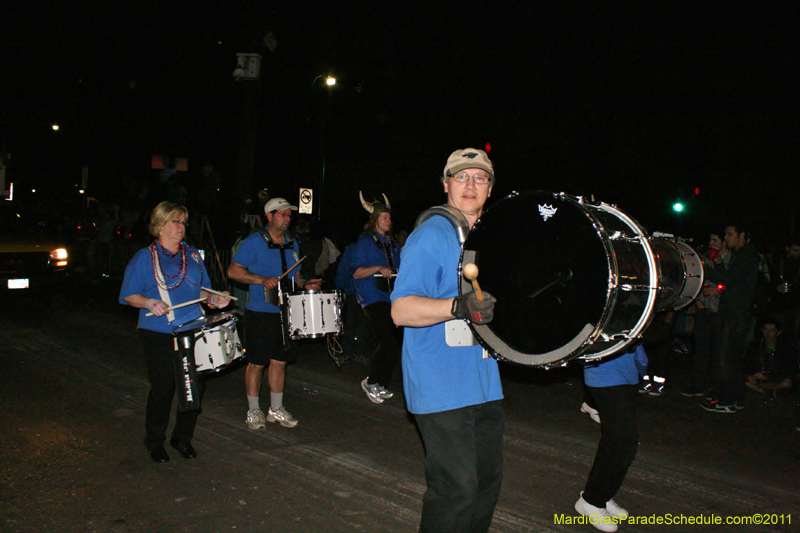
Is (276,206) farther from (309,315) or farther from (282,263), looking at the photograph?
(309,315)

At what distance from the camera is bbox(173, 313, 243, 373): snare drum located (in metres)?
4.91

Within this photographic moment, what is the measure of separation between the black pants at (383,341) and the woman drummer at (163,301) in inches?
87.7

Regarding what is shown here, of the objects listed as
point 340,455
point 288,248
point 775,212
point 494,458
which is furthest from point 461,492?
point 775,212

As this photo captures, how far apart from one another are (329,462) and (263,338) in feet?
4.26

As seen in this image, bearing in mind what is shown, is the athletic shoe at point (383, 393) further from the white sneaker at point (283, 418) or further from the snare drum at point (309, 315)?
the white sneaker at point (283, 418)


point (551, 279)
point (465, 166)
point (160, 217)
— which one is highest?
point (465, 166)

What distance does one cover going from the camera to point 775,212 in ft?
96.0

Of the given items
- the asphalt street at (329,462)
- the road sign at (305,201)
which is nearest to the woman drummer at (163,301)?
the asphalt street at (329,462)

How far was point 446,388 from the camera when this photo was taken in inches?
113

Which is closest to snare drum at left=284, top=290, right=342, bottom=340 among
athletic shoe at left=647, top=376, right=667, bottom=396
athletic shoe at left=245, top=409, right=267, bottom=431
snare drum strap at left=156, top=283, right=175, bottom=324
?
athletic shoe at left=245, top=409, right=267, bottom=431

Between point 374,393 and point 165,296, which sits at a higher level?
point 165,296

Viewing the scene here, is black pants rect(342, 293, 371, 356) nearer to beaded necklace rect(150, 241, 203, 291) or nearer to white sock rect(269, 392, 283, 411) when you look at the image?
white sock rect(269, 392, 283, 411)

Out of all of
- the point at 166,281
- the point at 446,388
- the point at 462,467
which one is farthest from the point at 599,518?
the point at 166,281

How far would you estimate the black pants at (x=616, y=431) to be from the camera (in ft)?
12.9
